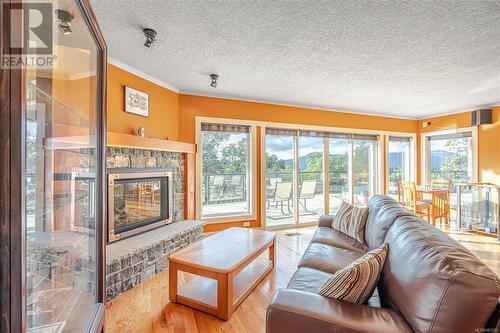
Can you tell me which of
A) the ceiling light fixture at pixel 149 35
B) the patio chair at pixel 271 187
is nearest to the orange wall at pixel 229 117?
the patio chair at pixel 271 187

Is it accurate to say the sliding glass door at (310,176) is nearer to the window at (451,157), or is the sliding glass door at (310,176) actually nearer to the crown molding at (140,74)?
the crown molding at (140,74)

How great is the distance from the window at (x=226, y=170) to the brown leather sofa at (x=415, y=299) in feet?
8.87

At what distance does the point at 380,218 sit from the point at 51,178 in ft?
7.99

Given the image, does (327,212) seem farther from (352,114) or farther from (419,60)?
(419,60)

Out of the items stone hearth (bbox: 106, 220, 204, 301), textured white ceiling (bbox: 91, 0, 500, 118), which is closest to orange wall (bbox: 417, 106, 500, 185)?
textured white ceiling (bbox: 91, 0, 500, 118)

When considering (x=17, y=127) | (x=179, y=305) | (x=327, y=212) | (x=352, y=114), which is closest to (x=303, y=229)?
(x=327, y=212)

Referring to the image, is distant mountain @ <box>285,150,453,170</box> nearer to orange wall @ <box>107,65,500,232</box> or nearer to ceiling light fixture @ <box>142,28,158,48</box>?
orange wall @ <box>107,65,500,232</box>

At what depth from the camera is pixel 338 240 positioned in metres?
2.50

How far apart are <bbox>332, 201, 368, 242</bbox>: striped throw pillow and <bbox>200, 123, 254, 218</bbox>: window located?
5.90ft

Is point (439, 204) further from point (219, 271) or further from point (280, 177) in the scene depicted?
point (219, 271)

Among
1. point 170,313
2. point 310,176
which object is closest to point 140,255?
point 170,313

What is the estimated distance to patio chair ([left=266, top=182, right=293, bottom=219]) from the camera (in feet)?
15.1

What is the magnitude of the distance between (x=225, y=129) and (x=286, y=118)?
1248 millimetres

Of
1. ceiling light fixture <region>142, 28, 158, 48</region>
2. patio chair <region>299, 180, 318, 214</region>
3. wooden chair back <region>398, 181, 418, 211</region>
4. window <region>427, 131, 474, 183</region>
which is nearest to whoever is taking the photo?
ceiling light fixture <region>142, 28, 158, 48</region>
